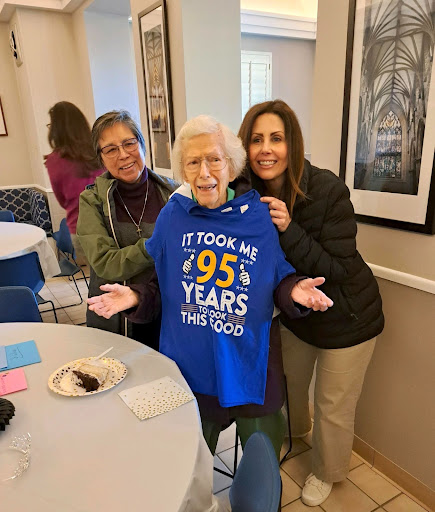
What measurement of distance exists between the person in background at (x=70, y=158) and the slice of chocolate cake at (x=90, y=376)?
1.77 meters

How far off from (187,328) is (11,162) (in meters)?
5.35

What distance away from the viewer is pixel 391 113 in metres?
1.48

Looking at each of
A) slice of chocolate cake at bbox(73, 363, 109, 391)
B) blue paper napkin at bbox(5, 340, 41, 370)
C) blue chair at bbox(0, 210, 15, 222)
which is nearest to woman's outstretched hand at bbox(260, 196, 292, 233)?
slice of chocolate cake at bbox(73, 363, 109, 391)

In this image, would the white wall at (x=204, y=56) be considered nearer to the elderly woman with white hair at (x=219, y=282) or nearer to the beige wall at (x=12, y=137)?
the elderly woman with white hair at (x=219, y=282)

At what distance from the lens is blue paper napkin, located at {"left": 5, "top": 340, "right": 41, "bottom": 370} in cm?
132

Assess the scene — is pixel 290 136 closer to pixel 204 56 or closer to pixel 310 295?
pixel 310 295

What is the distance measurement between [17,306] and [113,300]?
2.62ft

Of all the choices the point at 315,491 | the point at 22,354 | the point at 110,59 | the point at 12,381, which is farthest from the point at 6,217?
the point at 315,491

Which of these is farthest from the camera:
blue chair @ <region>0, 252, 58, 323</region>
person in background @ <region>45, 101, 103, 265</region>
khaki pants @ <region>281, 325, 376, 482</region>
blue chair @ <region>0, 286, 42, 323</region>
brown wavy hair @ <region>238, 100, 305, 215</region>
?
person in background @ <region>45, 101, 103, 265</region>

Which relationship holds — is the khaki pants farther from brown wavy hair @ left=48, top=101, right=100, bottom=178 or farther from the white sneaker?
brown wavy hair @ left=48, top=101, right=100, bottom=178

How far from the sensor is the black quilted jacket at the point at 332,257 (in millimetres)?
1297

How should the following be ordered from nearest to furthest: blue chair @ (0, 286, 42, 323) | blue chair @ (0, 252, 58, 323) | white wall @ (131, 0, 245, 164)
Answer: blue chair @ (0, 286, 42, 323), white wall @ (131, 0, 245, 164), blue chair @ (0, 252, 58, 323)

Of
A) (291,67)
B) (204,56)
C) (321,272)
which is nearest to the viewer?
(321,272)

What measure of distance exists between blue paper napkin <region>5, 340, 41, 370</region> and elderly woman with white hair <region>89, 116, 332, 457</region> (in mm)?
304
